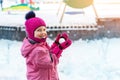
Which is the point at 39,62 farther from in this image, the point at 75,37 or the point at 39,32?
the point at 75,37

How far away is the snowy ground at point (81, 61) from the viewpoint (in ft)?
16.7

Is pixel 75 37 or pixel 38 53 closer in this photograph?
pixel 38 53

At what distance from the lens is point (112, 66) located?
541cm

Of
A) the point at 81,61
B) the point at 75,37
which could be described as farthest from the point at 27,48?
the point at 75,37

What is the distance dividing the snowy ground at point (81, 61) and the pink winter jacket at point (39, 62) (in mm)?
1759

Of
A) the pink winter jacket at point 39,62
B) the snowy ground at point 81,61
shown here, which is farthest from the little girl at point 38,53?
the snowy ground at point 81,61

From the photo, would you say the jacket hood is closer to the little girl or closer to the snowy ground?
the little girl

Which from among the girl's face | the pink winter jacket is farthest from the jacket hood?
the girl's face

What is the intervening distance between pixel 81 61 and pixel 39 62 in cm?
265

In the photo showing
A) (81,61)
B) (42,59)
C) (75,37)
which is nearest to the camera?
(42,59)

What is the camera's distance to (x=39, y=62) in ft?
10.0

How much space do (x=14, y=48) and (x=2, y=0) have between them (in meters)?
2.14

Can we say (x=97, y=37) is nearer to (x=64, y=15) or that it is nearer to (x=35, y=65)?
(x=64, y=15)

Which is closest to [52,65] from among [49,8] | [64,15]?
[64,15]
